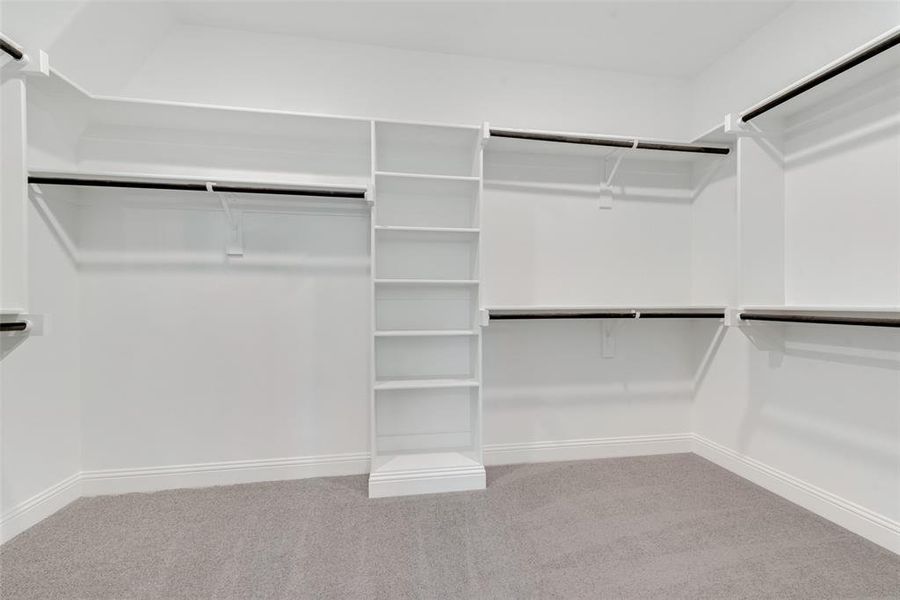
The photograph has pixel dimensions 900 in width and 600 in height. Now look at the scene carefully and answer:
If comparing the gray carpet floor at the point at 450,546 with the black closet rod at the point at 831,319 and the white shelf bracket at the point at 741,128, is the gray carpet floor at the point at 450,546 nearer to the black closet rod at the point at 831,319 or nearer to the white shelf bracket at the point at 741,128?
the black closet rod at the point at 831,319

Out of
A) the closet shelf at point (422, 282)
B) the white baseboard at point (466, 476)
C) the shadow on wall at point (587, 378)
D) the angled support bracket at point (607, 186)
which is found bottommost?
the white baseboard at point (466, 476)

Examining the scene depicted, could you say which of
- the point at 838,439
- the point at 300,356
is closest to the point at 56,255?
the point at 300,356

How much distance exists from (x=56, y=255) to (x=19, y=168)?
552mm

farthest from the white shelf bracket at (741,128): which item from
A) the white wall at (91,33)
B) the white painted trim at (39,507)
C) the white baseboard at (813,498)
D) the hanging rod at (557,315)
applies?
the white painted trim at (39,507)

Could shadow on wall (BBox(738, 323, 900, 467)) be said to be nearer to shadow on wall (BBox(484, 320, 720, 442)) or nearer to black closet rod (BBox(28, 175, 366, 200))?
shadow on wall (BBox(484, 320, 720, 442))

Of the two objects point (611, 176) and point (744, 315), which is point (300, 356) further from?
point (744, 315)

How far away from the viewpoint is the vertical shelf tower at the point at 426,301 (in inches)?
89.7

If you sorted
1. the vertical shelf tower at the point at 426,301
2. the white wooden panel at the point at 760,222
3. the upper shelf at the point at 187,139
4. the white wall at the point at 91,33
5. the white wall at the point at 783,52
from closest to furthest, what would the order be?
the white wall at the point at 91,33 < the white wall at the point at 783,52 < the upper shelf at the point at 187,139 < the white wooden panel at the point at 760,222 < the vertical shelf tower at the point at 426,301

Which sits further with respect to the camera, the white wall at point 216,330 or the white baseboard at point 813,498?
the white wall at point 216,330

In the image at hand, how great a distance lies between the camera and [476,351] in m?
2.24

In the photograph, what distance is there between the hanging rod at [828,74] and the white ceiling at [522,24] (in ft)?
2.00

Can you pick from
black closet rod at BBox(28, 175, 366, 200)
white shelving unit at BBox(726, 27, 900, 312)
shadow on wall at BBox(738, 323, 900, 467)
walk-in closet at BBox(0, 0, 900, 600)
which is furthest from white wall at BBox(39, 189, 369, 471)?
shadow on wall at BBox(738, 323, 900, 467)

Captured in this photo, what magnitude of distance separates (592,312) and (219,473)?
7.36 ft

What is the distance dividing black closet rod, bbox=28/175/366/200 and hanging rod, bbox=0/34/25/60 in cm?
47
